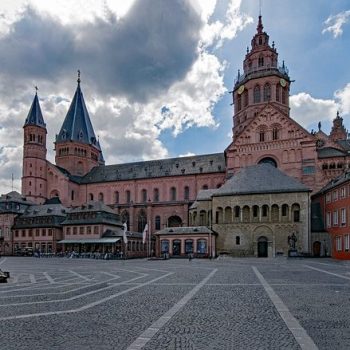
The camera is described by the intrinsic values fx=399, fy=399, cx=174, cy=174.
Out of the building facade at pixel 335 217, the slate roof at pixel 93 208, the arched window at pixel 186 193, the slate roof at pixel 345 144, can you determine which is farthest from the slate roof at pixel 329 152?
the slate roof at pixel 93 208

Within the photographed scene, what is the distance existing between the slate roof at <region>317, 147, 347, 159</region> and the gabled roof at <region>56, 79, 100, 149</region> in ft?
183

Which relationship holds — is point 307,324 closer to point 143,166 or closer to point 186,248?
point 186,248

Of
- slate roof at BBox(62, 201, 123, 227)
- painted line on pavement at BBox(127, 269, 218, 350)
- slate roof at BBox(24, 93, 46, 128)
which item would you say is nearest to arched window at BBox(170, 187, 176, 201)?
slate roof at BBox(62, 201, 123, 227)

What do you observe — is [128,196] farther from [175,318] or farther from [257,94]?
[175,318]

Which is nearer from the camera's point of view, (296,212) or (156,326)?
(156,326)

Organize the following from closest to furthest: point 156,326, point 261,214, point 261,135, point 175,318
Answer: point 156,326
point 175,318
point 261,214
point 261,135

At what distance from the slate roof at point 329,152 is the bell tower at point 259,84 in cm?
1114

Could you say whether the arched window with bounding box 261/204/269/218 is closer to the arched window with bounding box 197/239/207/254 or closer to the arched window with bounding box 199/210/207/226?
the arched window with bounding box 197/239/207/254

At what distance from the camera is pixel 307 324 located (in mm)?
10852

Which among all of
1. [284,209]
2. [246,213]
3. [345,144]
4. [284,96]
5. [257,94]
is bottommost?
[246,213]

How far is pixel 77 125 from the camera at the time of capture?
A: 99500 mm

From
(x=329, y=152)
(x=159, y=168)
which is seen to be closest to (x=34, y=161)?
(x=159, y=168)

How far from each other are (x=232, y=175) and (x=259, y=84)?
69.4ft

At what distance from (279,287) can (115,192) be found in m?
71.4
